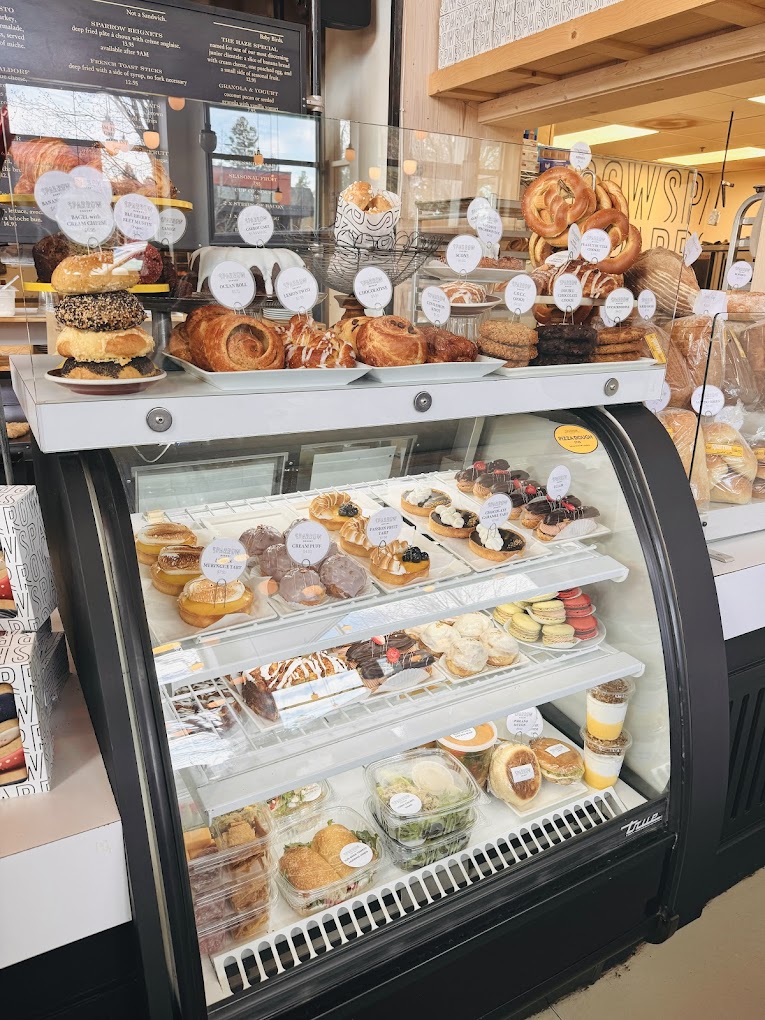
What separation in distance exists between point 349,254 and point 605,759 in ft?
5.04

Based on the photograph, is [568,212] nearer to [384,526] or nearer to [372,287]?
[372,287]

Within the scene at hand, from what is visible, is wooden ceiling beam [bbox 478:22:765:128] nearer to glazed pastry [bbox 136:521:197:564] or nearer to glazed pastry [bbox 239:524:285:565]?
glazed pastry [bbox 239:524:285:565]

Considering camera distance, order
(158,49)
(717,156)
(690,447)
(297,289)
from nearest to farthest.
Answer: (297,289) → (690,447) → (158,49) → (717,156)

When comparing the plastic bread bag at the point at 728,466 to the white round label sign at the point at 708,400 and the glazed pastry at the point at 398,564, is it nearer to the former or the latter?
the white round label sign at the point at 708,400

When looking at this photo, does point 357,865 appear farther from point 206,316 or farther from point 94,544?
point 206,316

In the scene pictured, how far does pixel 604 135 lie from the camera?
15.4 ft

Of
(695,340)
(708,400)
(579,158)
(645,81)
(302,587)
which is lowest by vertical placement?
(302,587)

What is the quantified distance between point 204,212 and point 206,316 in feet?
0.58

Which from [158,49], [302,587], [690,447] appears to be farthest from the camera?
[158,49]

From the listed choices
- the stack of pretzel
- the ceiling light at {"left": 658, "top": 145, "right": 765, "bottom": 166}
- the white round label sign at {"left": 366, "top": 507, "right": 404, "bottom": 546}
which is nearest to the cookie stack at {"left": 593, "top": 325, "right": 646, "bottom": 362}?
the stack of pretzel

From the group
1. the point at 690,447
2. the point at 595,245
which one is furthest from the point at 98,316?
the point at 690,447

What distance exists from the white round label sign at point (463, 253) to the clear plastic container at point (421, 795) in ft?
4.22

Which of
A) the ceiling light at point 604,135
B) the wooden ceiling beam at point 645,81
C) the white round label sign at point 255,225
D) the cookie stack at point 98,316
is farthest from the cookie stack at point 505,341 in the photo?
the ceiling light at point 604,135

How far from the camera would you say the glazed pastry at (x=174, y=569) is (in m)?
1.46
